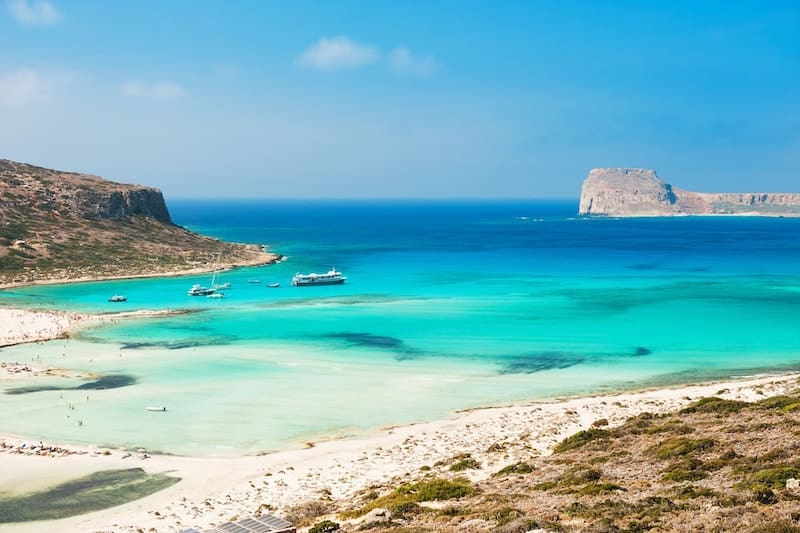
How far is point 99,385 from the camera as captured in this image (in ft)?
148

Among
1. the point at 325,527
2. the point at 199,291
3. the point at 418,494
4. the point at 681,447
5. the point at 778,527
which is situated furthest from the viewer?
the point at 199,291

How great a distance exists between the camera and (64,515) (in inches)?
1027

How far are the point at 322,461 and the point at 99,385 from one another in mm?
20133

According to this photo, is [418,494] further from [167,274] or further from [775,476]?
[167,274]

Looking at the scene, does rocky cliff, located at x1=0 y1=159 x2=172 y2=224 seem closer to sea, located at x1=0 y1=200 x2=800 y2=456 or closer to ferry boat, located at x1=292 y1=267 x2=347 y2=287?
sea, located at x1=0 y1=200 x2=800 y2=456

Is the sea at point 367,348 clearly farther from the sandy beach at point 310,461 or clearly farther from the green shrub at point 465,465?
the green shrub at point 465,465

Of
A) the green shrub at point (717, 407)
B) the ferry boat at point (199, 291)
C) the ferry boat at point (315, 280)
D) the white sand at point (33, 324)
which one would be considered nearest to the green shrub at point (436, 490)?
the green shrub at point (717, 407)

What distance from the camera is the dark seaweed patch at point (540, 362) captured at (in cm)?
4997

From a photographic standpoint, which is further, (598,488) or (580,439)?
(580,439)

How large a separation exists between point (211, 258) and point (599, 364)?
279ft

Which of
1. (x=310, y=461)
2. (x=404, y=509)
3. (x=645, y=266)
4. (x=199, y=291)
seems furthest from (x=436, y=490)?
(x=645, y=266)

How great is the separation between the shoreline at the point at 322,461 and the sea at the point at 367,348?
1844mm

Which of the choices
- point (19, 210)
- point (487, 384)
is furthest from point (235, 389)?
point (19, 210)

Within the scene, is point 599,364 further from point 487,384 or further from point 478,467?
point 478,467
